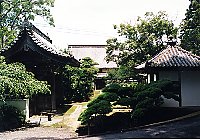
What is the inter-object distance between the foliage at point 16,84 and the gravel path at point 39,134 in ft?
7.16

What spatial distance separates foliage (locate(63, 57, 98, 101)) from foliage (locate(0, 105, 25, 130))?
11316 mm

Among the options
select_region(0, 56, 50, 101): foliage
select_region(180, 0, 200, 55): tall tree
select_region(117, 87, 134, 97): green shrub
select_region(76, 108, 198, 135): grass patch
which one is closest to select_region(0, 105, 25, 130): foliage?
select_region(0, 56, 50, 101): foliage

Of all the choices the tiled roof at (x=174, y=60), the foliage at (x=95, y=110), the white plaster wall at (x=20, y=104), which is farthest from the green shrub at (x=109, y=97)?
the white plaster wall at (x=20, y=104)

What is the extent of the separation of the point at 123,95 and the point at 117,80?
21.5m

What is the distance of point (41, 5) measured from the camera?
33812mm

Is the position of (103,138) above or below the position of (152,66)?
below

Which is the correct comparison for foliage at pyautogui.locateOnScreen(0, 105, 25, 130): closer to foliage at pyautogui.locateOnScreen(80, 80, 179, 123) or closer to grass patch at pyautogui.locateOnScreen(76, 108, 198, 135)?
grass patch at pyautogui.locateOnScreen(76, 108, 198, 135)

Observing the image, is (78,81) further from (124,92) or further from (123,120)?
(123,120)

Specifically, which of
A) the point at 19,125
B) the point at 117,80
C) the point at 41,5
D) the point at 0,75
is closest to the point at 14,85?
the point at 0,75

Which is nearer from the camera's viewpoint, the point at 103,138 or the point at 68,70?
the point at 103,138

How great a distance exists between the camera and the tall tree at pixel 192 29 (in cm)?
2590

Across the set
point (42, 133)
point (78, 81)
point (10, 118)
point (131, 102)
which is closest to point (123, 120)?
point (131, 102)

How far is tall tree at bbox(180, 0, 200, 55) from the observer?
2590cm

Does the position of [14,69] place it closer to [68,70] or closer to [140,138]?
[140,138]
